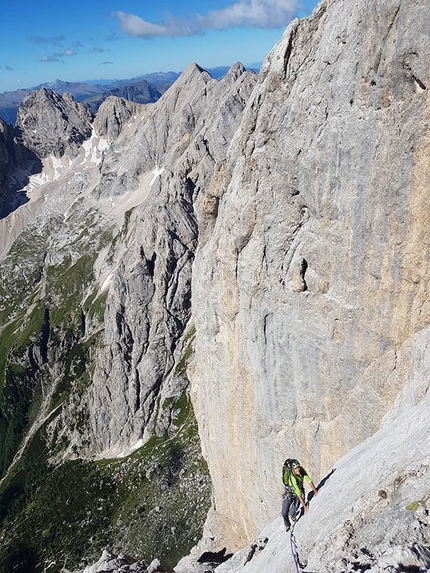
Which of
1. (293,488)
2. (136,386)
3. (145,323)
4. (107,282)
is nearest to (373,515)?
(293,488)

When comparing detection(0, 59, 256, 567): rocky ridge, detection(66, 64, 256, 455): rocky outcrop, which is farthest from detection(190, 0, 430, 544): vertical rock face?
detection(66, 64, 256, 455): rocky outcrop

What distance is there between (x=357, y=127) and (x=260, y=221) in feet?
28.8

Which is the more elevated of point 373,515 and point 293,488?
point 373,515

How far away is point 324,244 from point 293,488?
13839 mm

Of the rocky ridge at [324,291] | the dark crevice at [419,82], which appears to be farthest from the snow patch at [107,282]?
the dark crevice at [419,82]

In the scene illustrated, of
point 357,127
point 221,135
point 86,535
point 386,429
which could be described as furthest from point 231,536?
point 221,135

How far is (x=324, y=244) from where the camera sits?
26.5 metres

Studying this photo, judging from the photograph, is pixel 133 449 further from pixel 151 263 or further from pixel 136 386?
pixel 151 263

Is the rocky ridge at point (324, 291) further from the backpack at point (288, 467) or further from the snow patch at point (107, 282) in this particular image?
the snow patch at point (107, 282)

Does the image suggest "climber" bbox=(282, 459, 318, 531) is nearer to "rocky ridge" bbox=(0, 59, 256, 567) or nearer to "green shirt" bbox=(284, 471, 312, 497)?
"green shirt" bbox=(284, 471, 312, 497)

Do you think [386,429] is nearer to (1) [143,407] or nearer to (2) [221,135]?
(1) [143,407]

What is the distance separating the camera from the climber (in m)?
20.7

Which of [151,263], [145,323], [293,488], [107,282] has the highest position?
[293,488]

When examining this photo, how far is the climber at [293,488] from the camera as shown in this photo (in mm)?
20688
